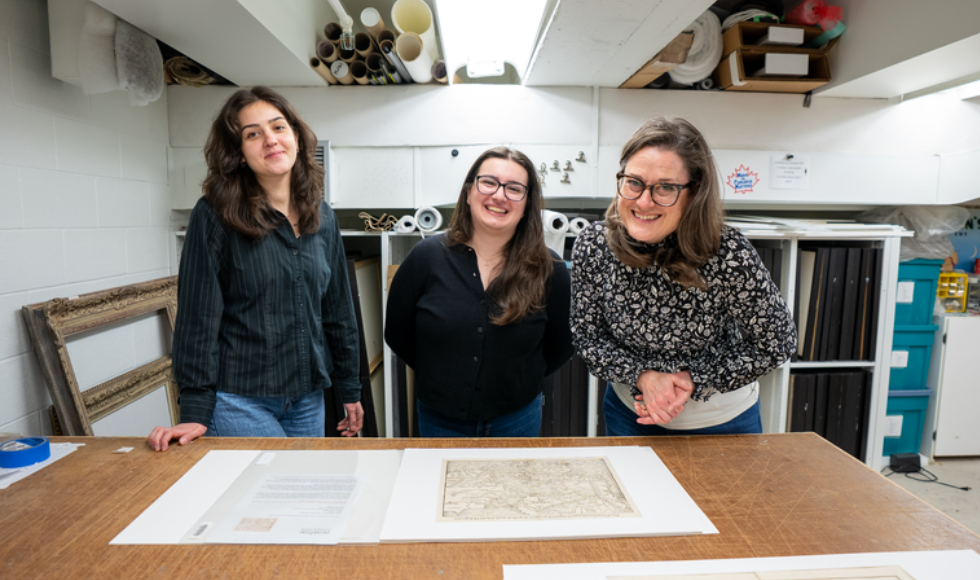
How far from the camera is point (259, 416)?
130 centimetres

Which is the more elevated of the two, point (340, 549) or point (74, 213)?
point (74, 213)

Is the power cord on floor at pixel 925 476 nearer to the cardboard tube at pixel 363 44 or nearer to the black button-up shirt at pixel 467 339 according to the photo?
the black button-up shirt at pixel 467 339

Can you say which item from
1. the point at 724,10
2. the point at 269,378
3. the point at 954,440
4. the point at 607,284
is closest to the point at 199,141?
the point at 269,378

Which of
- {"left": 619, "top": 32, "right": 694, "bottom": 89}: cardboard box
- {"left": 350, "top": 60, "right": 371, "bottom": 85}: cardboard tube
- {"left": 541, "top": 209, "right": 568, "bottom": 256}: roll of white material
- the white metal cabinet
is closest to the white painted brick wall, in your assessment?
{"left": 350, "top": 60, "right": 371, "bottom": 85}: cardboard tube

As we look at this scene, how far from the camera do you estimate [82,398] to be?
5.42ft

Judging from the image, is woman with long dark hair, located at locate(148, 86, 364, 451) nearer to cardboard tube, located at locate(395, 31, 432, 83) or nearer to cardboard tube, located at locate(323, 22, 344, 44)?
cardboard tube, located at locate(395, 31, 432, 83)

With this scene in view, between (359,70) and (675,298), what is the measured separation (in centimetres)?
179

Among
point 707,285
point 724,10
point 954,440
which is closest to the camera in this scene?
point 707,285

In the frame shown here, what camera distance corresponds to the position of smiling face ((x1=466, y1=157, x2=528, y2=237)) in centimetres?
138

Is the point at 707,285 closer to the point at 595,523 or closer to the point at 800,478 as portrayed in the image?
the point at 800,478

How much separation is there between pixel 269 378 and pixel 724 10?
239 centimetres

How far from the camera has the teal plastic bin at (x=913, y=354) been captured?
2.65 metres

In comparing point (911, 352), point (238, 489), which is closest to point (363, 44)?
point (238, 489)

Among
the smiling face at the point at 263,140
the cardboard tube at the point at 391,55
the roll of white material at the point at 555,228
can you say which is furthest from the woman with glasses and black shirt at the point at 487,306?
the cardboard tube at the point at 391,55
